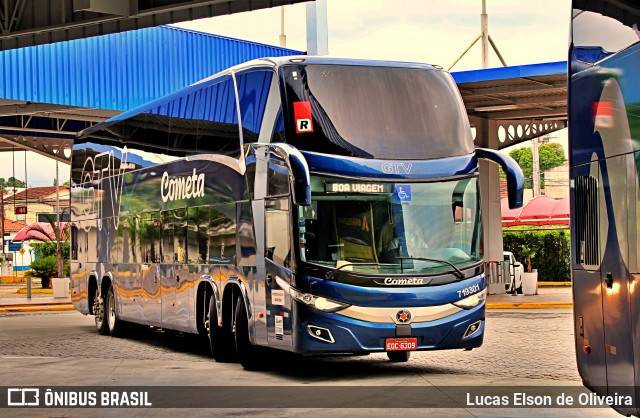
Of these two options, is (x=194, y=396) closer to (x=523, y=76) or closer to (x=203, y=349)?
(x=203, y=349)

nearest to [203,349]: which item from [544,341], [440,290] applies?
[544,341]

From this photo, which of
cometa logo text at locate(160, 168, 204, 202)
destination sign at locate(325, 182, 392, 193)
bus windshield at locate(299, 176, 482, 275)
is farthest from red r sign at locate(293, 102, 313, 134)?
cometa logo text at locate(160, 168, 204, 202)

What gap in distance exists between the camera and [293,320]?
15.1 meters

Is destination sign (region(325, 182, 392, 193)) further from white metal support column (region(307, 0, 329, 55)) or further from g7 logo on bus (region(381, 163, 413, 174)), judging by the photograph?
white metal support column (region(307, 0, 329, 55))

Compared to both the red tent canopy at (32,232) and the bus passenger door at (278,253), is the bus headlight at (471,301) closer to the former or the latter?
the bus passenger door at (278,253)

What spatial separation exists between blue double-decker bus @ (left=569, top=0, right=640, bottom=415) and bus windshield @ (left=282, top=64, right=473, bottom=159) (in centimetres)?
436

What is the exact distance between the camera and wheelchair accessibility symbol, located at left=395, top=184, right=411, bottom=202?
15.4 meters

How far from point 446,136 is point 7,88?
2693 centimetres

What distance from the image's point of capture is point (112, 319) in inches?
971

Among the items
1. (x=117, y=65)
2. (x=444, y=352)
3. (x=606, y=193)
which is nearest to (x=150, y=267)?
(x=444, y=352)

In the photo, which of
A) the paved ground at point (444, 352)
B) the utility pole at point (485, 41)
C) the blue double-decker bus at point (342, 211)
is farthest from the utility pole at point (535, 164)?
the blue double-decker bus at point (342, 211)

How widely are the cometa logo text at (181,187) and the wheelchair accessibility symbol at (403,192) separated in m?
4.54

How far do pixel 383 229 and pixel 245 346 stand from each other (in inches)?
120

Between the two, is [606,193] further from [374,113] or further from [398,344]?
[374,113]
